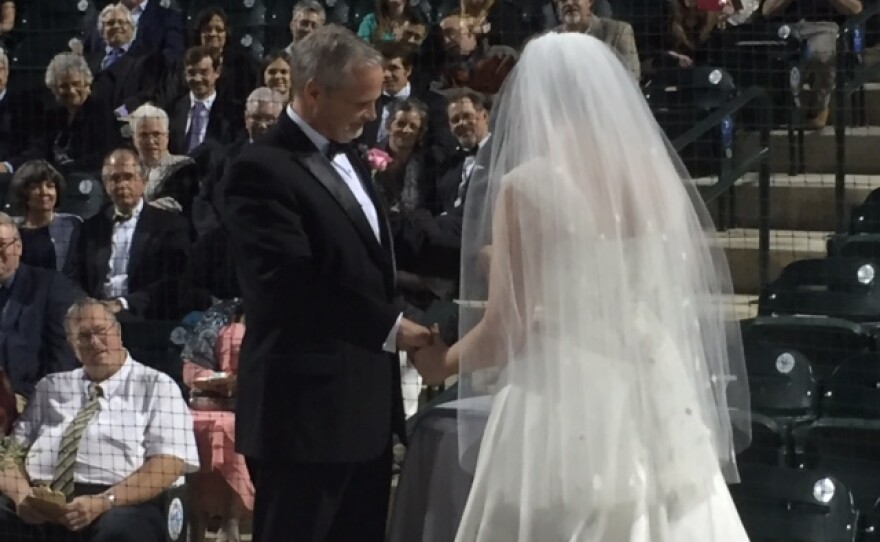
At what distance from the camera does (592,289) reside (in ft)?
8.86

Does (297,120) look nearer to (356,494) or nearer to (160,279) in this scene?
(356,494)

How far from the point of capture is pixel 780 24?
6156 mm

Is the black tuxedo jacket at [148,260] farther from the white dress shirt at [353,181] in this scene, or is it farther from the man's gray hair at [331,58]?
the man's gray hair at [331,58]

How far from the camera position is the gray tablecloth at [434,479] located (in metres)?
2.92

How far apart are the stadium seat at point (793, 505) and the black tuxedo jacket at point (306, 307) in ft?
3.95

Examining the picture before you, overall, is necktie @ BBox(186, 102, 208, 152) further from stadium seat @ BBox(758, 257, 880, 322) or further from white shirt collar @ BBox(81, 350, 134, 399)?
stadium seat @ BBox(758, 257, 880, 322)

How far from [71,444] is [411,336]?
1.70 m

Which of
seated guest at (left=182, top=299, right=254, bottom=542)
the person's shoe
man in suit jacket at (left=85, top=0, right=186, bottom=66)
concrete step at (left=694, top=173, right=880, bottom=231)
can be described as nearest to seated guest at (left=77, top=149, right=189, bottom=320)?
seated guest at (left=182, top=299, right=254, bottom=542)

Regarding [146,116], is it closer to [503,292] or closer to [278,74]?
[278,74]

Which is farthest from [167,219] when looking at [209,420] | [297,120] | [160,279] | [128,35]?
[297,120]

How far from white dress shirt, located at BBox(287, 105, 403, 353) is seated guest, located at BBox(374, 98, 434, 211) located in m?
2.18

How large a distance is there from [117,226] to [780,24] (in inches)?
104

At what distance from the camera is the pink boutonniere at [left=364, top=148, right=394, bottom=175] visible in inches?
224

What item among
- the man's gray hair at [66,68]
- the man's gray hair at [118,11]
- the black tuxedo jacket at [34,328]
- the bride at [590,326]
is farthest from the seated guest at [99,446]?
the man's gray hair at [118,11]
